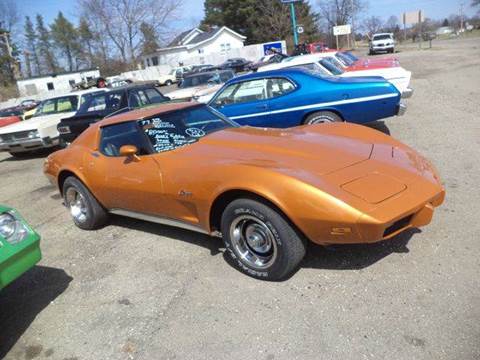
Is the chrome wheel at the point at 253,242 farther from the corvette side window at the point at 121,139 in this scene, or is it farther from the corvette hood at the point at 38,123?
the corvette hood at the point at 38,123

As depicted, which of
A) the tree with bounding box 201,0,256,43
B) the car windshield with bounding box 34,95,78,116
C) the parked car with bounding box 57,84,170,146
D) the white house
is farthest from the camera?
the white house

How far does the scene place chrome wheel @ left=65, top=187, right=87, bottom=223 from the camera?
5.28 m

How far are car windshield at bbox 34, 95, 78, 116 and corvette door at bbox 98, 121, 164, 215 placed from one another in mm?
7758

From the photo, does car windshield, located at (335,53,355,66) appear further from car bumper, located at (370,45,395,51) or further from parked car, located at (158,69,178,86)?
parked car, located at (158,69,178,86)

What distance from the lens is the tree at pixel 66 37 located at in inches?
3300

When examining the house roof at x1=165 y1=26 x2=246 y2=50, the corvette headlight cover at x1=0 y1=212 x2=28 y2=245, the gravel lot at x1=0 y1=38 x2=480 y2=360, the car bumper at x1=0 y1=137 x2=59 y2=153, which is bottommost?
the gravel lot at x1=0 y1=38 x2=480 y2=360

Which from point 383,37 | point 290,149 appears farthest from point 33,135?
point 383,37

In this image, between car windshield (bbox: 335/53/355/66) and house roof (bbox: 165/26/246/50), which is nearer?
car windshield (bbox: 335/53/355/66)

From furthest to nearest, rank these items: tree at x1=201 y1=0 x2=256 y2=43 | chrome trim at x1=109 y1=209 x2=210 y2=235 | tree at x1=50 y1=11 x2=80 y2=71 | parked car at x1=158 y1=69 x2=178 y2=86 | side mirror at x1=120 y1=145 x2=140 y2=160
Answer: tree at x1=50 y1=11 x2=80 y2=71 → tree at x1=201 y1=0 x2=256 y2=43 → parked car at x1=158 y1=69 x2=178 y2=86 → side mirror at x1=120 y1=145 x2=140 y2=160 → chrome trim at x1=109 y1=209 x2=210 y2=235

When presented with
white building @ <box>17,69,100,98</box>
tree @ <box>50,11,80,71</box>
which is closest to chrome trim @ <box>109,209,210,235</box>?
white building @ <box>17,69,100,98</box>

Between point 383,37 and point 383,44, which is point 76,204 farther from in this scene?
point 383,37

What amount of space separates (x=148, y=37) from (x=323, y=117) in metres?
52.4

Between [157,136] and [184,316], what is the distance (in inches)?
74.0

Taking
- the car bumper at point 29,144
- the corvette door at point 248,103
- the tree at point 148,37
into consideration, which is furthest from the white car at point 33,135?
the tree at point 148,37
